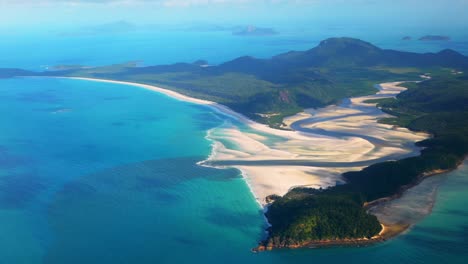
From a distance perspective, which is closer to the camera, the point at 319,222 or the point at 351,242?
the point at 351,242

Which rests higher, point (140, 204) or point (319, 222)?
point (319, 222)

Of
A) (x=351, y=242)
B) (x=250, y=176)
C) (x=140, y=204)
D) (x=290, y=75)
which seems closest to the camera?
(x=351, y=242)

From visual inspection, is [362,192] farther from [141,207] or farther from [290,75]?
[290,75]

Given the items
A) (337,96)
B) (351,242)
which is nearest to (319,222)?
(351,242)

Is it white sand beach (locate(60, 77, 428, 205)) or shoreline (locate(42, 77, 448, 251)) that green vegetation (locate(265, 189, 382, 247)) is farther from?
white sand beach (locate(60, 77, 428, 205))

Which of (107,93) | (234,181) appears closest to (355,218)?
(234,181)

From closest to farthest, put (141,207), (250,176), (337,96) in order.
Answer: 1. (141,207)
2. (250,176)
3. (337,96)

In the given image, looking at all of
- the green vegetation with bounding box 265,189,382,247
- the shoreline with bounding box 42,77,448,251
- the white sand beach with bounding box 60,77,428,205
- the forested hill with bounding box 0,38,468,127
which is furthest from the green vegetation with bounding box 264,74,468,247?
the forested hill with bounding box 0,38,468,127

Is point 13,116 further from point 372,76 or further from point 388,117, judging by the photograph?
point 372,76
